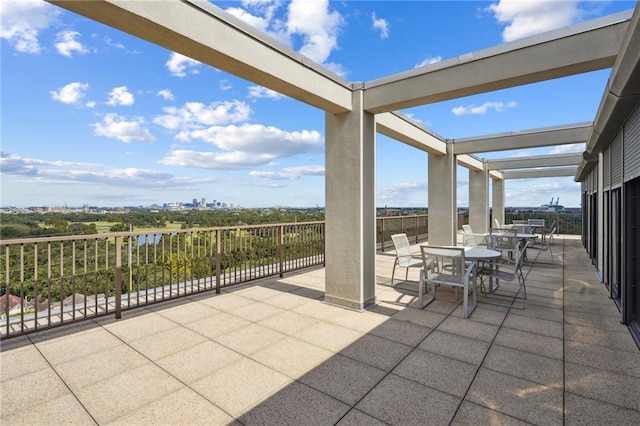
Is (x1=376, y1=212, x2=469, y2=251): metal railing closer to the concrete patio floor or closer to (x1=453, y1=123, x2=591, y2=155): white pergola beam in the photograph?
(x1=453, y1=123, x2=591, y2=155): white pergola beam

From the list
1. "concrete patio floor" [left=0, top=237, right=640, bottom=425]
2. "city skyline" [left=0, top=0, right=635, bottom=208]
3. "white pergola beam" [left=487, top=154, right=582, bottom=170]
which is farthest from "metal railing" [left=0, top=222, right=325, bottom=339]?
"white pergola beam" [left=487, top=154, right=582, bottom=170]

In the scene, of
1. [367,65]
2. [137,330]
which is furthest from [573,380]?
[367,65]

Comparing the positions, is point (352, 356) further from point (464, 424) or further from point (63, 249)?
point (63, 249)

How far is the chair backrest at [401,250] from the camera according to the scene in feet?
16.2

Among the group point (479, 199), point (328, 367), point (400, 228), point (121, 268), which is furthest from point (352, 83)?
point (479, 199)

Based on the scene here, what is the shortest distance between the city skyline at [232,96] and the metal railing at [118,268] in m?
0.75

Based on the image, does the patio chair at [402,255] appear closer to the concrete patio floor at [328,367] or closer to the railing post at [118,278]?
the concrete patio floor at [328,367]

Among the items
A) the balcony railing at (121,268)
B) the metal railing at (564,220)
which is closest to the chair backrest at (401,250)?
the balcony railing at (121,268)

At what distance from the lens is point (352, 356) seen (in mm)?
2666

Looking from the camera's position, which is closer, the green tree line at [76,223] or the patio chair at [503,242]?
the green tree line at [76,223]

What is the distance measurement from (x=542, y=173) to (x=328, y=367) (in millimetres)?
14763

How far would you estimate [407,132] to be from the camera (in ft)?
18.9

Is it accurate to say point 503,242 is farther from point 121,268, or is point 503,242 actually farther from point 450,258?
point 121,268

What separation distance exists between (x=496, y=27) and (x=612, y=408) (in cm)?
447
